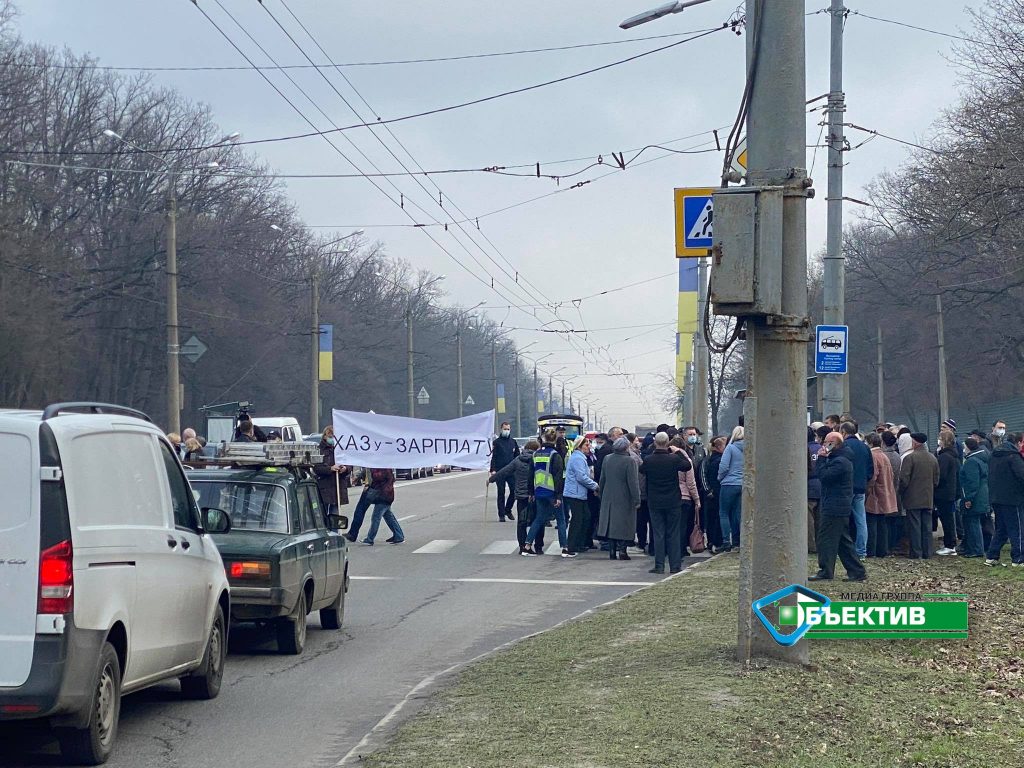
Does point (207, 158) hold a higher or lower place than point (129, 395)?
higher

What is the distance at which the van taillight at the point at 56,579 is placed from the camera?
273 inches

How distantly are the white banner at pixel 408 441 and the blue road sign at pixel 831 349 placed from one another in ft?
21.7

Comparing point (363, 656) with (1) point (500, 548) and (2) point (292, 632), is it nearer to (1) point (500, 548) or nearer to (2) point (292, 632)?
(2) point (292, 632)

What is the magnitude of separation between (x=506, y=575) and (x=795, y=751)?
12.3 metres

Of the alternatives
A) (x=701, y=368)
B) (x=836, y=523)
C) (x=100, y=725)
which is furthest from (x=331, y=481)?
(x=701, y=368)

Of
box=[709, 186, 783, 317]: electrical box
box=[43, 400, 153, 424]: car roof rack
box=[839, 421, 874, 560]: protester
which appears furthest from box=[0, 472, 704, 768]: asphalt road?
box=[709, 186, 783, 317]: electrical box

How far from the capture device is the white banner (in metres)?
23.5

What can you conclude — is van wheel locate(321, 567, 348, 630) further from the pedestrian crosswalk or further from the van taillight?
the pedestrian crosswalk

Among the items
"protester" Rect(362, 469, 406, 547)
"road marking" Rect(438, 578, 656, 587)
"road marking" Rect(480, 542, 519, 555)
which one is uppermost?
"protester" Rect(362, 469, 406, 547)

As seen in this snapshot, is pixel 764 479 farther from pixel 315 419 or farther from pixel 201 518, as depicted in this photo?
pixel 315 419

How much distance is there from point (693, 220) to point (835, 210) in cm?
1031

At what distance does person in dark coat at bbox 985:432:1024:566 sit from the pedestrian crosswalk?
4813 millimetres

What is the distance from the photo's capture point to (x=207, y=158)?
58750 mm

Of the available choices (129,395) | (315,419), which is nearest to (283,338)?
(129,395)
